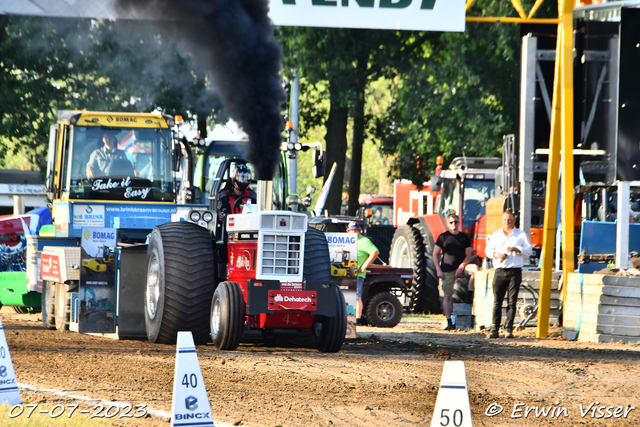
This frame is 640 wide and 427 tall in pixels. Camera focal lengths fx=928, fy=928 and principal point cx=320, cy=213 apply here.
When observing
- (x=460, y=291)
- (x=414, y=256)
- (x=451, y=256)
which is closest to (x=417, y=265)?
(x=414, y=256)

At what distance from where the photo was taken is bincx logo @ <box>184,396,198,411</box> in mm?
5066

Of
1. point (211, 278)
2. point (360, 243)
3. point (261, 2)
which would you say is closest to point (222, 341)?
point (211, 278)

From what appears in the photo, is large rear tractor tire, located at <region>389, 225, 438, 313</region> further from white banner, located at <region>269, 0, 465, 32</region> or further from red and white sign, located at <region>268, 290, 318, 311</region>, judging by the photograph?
red and white sign, located at <region>268, 290, 318, 311</region>

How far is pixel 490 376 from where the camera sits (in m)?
8.51

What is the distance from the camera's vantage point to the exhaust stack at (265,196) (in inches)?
392

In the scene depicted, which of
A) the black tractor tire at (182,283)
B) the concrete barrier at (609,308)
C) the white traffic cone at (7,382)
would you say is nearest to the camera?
the white traffic cone at (7,382)

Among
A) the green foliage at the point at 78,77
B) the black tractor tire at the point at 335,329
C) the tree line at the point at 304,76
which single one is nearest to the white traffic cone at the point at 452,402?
the black tractor tire at the point at 335,329

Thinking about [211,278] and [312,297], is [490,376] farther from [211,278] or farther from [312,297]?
[211,278]

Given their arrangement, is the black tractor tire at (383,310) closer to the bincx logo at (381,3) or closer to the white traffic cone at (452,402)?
the bincx logo at (381,3)

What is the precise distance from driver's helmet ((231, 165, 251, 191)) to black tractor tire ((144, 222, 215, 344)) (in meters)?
0.70

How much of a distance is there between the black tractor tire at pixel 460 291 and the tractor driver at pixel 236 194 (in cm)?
537

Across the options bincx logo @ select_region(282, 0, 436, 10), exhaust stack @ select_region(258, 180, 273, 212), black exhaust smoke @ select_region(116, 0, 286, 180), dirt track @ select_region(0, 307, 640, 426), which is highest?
bincx logo @ select_region(282, 0, 436, 10)

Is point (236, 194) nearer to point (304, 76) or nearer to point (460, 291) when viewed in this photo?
point (460, 291)

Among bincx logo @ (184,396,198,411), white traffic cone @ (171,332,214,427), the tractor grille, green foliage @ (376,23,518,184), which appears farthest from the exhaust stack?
green foliage @ (376,23,518,184)
